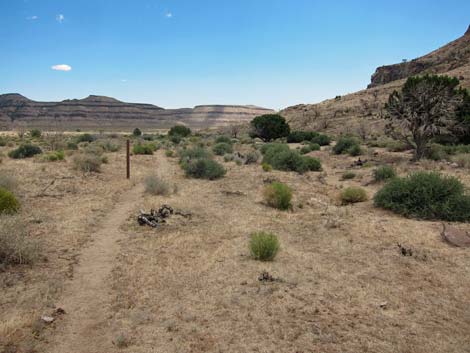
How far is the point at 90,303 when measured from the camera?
635 centimetres

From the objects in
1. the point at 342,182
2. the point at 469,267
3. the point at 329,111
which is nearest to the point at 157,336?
the point at 469,267

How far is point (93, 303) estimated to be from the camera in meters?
6.35

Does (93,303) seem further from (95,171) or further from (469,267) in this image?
(95,171)

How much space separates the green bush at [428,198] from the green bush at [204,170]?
9685mm

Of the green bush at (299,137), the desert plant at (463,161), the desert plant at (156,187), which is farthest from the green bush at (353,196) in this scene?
the green bush at (299,137)

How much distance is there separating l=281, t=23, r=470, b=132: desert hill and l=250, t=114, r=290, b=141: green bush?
10478mm

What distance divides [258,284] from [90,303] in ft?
9.53

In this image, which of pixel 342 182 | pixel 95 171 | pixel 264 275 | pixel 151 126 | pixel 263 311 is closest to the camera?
pixel 263 311

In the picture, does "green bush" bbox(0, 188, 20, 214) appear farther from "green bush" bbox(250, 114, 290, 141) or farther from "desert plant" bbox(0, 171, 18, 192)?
"green bush" bbox(250, 114, 290, 141)

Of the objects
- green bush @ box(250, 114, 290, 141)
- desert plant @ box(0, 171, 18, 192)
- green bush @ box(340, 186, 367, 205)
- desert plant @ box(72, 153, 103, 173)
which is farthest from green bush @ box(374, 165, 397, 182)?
green bush @ box(250, 114, 290, 141)

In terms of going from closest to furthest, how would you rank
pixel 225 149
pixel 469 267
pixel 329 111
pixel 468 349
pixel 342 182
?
pixel 468 349, pixel 469 267, pixel 342 182, pixel 225 149, pixel 329 111

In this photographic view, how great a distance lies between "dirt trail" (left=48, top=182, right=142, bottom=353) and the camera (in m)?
5.18

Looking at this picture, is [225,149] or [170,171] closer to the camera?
[170,171]

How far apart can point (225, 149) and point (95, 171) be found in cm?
1588
